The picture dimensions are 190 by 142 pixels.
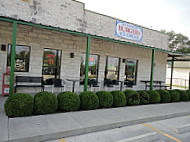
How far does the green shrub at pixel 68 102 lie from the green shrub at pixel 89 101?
9.7 inches

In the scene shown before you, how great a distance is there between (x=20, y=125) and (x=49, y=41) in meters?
4.94

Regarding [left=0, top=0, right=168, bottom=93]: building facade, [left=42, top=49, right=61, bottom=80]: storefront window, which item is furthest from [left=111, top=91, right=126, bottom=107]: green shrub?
[left=42, top=49, right=61, bottom=80]: storefront window

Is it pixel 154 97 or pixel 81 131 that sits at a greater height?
pixel 154 97

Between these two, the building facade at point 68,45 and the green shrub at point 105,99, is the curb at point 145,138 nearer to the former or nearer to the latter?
the green shrub at point 105,99

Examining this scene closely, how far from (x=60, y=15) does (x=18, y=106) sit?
206 inches

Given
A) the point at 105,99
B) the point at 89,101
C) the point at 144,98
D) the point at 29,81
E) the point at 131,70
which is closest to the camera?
the point at 89,101

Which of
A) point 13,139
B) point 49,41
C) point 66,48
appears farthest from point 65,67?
point 13,139

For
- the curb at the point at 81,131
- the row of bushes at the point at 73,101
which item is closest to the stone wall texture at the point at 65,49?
the row of bushes at the point at 73,101

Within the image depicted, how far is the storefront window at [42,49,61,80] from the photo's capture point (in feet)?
26.0

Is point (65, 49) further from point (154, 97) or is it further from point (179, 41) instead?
point (179, 41)

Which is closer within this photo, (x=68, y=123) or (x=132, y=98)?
(x=68, y=123)

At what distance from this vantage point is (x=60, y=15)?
312 inches

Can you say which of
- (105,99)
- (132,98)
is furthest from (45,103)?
(132,98)

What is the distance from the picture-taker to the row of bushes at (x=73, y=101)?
14.2 ft
